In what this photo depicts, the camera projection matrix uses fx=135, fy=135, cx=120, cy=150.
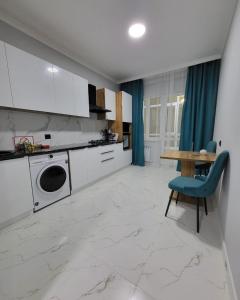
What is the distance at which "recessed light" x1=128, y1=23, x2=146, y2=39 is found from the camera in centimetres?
202

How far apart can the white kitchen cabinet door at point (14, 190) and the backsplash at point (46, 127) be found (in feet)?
1.77

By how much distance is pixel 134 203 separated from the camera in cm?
217

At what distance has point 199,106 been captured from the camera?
3182 millimetres

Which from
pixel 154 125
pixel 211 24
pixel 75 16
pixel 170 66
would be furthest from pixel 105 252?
pixel 170 66

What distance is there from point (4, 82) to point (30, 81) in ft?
1.08

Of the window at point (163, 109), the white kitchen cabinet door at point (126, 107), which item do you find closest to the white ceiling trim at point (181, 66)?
the window at point (163, 109)

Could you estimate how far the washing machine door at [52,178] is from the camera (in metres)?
1.95

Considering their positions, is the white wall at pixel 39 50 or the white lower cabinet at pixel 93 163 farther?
the white lower cabinet at pixel 93 163

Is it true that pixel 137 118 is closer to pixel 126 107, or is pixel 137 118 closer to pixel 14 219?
pixel 126 107

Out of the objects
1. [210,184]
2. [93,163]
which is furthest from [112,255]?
[93,163]

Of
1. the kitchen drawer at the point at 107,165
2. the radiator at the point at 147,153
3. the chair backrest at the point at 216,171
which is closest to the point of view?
the chair backrest at the point at 216,171

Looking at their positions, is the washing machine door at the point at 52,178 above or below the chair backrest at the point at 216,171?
below

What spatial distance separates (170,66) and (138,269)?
12.7ft

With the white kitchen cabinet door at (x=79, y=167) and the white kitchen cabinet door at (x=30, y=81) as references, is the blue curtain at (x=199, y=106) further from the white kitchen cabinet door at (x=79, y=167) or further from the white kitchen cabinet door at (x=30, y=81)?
the white kitchen cabinet door at (x=30, y=81)
